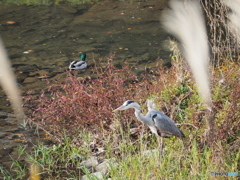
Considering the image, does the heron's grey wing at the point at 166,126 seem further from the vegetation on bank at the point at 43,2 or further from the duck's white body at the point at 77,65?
the vegetation on bank at the point at 43,2

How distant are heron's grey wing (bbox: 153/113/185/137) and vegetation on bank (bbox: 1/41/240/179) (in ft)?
0.59

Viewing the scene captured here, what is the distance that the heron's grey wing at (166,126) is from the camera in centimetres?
478

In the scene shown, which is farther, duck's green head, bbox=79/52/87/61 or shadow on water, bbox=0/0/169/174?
duck's green head, bbox=79/52/87/61

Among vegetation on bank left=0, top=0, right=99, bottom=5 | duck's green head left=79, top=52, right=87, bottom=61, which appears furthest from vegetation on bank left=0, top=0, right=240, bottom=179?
vegetation on bank left=0, top=0, right=99, bottom=5

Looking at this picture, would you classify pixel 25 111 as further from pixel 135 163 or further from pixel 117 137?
pixel 135 163

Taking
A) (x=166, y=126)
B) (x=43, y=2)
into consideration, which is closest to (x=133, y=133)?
(x=166, y=126)

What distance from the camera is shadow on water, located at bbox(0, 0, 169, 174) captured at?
27.5 ft

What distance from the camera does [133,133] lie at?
5.57 m

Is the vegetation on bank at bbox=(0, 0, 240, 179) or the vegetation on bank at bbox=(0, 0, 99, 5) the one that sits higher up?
the vegetation on bank at bbox=(0, 0, 99, 5)

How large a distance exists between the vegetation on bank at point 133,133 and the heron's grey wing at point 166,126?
18 cm

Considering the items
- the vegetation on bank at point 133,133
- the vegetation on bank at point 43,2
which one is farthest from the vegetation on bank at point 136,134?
the vegetation on bank at point 43,2

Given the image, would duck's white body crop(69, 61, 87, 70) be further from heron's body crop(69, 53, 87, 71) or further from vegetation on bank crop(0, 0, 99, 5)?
vegetation on bank crop(0, 0, 99, 5)

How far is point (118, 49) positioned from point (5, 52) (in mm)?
2654

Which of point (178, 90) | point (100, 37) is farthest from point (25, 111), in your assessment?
point (100, 37)
